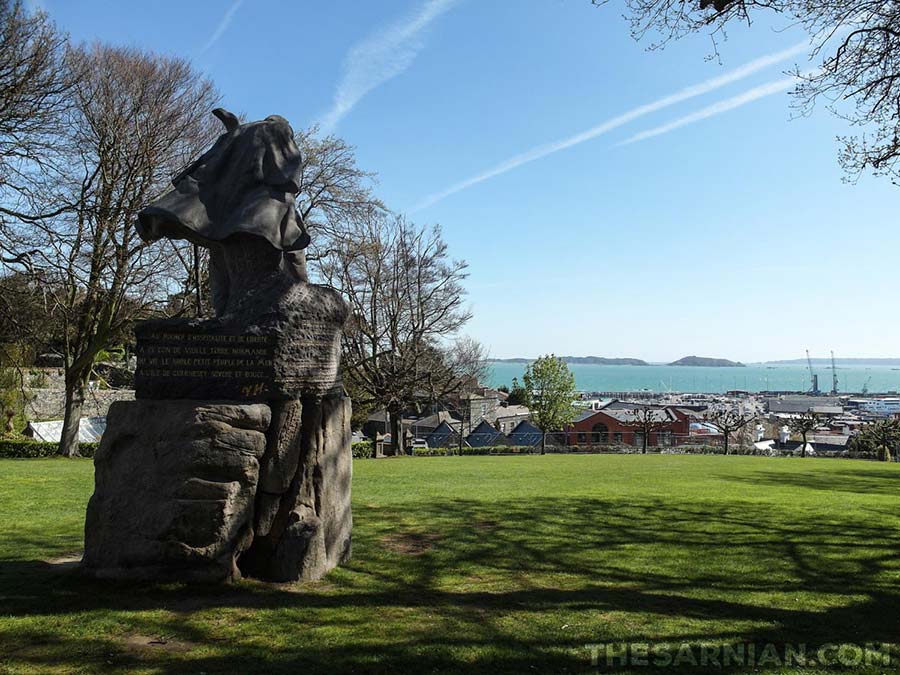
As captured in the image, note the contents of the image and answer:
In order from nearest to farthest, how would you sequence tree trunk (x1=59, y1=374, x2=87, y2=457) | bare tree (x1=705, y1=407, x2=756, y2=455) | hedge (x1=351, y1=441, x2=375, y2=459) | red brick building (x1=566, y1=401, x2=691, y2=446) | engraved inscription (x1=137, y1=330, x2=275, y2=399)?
engraved inscription (x1=137, y1=330, x2=275, y2=399), tree trunk (x1=59, y1=374, x2=87, y2=457), hedge (x1=351, y1=441, x2=375, y2=459), bare tree (x1=705, y1=407, x2=756, y2=455), red brick building (x1=566, y1=401, x2=691, y2=446)

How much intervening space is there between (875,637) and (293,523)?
505 cm

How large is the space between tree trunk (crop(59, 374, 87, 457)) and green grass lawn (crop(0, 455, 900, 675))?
13759 millimetres

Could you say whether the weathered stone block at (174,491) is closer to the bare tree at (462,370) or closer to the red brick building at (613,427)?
the bare tree at (462,370)

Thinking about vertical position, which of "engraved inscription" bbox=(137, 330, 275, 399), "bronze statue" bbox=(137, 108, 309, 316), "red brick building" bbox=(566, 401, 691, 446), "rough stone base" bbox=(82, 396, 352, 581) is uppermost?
"bronze statue" bbox=(137, 108, 309, 316)

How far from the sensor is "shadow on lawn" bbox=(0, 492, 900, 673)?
4543mm

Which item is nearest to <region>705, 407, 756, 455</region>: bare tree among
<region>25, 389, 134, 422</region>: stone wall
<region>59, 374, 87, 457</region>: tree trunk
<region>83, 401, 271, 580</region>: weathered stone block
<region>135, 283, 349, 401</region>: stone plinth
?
<region>59, 374, 87, 457</region>: tree trunk

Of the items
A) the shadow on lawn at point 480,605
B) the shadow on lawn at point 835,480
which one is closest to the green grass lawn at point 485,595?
the shadow on lawn at point 480,605

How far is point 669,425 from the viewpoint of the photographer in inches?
2265

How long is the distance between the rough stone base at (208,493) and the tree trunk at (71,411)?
1983cm

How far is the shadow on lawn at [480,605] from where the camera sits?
4.54m

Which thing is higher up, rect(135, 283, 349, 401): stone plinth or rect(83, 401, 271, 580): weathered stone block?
rect(135, 283, 349, 401): stone plinth

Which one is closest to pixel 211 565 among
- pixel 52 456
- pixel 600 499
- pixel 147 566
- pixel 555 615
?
pixel 147 566

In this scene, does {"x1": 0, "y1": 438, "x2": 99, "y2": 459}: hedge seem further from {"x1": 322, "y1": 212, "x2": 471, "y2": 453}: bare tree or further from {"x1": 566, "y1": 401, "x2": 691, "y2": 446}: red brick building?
{"x1": 566, "y1": 401, "x2": 691, "y2": 446}: red brick building

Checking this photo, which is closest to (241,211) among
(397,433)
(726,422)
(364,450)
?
(364,450)
